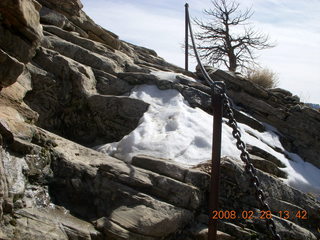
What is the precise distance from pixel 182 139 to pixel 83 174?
7.35 feet

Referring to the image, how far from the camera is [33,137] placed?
4.98 meters

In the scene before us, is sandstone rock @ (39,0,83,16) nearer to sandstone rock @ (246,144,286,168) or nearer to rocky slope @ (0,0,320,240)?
rocky slope @ (0,0,320,240)

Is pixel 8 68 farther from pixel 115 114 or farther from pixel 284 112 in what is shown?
pixel 284 112

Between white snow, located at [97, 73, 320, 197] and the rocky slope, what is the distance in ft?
1.12

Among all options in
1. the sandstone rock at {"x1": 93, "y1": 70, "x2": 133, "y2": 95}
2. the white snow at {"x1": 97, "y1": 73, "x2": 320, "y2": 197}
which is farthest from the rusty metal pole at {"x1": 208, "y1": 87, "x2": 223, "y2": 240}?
the sandstone rock at {"x1": 93, "y1": 70, "x2": 133, "y2": 95}

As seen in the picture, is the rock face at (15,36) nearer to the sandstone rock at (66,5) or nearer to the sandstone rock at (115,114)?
the sandstone rock at (115,114)

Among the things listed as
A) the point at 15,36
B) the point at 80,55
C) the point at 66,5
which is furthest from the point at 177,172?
the point at 66,5

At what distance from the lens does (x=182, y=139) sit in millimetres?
6656

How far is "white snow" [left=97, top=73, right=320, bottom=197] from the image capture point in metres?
6.25

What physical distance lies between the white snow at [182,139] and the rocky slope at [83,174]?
342mm

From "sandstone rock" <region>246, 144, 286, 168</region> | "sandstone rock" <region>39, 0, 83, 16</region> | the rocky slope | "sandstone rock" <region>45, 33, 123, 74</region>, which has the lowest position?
the rocky slope

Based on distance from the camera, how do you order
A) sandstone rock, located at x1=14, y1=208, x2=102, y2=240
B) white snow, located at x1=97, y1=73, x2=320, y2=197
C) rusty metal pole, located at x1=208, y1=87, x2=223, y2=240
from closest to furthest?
rusty metal pole, located at x1=208, y1=87, x2=223, y2=240 < sandstone rock, located at x1=14, y1=208, x2=102, y2=240 < white snow, located at x1=97, y1=73, x2=320, y2=197

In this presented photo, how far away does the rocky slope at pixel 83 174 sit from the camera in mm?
4242
